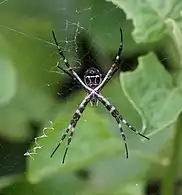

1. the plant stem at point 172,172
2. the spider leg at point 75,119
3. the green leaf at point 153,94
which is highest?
the green leaf at point 153,94

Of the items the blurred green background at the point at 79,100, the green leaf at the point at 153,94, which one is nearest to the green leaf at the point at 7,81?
the blurred green background at the point at 79,100

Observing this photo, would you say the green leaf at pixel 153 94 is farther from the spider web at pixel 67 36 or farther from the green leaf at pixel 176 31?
the spider web at pixel 67 36

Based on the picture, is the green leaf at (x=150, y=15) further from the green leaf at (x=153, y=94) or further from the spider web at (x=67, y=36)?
the spider web at (x=67, y=36)

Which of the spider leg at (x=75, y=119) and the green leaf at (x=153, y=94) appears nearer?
the green leaf at (x=153, y=94)

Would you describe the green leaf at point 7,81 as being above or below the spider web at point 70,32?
below

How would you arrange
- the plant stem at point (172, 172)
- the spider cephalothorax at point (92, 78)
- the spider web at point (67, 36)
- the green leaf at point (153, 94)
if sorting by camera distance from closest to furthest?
the green leaf at point (153, 94) → the plant stem at point (172, 172) → the spider cephalothorax at point (92, 78) → the spider web at point (67, 36)

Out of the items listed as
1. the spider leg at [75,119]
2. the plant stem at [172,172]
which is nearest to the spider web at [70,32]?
the spider leg at [75,119]

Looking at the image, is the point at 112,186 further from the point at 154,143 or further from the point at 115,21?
the point at 115,21

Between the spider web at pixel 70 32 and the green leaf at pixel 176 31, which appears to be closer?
the green leaf at pixel 176 31

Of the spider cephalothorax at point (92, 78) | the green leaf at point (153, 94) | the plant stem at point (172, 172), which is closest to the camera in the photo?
the green leaf at point (153, 94)

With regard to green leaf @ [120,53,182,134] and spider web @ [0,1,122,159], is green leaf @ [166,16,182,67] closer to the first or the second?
green leaf @ [120,53,182,134]
